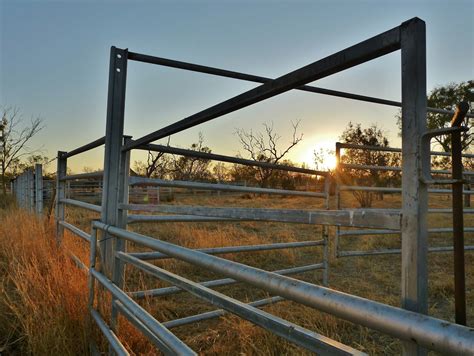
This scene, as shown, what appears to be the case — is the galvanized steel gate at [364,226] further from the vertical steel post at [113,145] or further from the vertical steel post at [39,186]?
the vertical steel post at [39,186]

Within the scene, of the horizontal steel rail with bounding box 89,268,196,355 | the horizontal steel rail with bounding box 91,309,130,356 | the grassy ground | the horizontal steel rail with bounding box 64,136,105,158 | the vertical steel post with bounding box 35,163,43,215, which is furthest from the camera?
the vertical steel post with bounding box 35,163,43,215

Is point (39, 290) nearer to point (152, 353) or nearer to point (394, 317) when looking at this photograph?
point (152, 353)

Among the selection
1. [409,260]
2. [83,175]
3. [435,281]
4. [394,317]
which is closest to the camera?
Result: [394,317]

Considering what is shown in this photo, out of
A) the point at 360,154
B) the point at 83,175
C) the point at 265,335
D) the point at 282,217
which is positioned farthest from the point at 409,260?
the point at 360,154

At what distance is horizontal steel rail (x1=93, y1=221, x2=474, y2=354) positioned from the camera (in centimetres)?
47

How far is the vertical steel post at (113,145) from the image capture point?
6.78 ft

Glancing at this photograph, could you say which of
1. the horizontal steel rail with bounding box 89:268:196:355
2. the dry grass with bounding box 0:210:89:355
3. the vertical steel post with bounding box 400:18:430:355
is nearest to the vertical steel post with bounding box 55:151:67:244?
the dry grass with bounding box 0:210:89:355

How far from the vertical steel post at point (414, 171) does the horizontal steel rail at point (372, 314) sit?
0.12 m

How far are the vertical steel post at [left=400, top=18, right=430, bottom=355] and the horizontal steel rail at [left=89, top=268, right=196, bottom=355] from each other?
0.68m

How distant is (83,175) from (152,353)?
1.78 m

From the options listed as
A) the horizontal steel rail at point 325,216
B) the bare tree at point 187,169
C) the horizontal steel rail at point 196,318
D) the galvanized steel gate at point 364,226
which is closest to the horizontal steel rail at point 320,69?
the galvanized steel gate at point 364,226

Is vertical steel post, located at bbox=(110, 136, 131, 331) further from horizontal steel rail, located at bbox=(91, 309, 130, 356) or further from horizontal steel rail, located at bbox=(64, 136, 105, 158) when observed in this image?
horizontal steel rail, located at bbox=(64, 136, 105, 158)

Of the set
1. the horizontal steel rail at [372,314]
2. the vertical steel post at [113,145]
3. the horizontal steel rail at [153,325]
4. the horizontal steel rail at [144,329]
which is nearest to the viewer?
the horizontal steel rail at [372,314]

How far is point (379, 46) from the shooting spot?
74 centimetres
